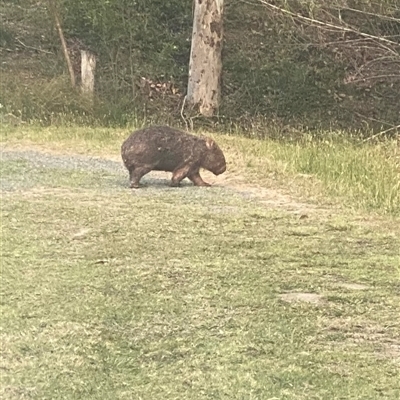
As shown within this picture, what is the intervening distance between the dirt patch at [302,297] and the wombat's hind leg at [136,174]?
10.2 feet

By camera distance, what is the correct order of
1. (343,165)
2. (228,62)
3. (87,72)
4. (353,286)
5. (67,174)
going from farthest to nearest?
(228,62) < (87,72) < (343,165) < (67,174) < (353,286)

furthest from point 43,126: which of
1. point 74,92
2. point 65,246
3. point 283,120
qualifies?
point 65,246

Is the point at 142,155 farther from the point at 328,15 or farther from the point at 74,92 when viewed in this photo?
the point at 74,92

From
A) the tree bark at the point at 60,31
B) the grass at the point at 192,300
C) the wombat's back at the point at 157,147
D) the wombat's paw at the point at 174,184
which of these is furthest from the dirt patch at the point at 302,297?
the tree bark at the point at 60,31

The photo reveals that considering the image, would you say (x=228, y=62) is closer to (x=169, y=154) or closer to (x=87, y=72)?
(x=87, y=72)

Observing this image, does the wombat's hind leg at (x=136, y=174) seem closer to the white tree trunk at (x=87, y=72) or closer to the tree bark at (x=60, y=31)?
the white tree trunk at (x=87, y=72)

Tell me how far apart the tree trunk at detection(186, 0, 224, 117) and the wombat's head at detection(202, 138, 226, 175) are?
7.32 metres

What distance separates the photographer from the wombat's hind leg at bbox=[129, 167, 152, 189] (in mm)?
7332

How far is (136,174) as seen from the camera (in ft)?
24.3

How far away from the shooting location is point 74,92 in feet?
48.3

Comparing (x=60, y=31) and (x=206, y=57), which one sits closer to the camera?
(x=206, y=57)

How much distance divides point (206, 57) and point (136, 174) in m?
7.77

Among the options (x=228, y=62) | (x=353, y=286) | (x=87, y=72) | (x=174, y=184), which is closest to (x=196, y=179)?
(x=174, y=184)

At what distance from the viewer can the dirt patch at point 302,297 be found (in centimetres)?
434
